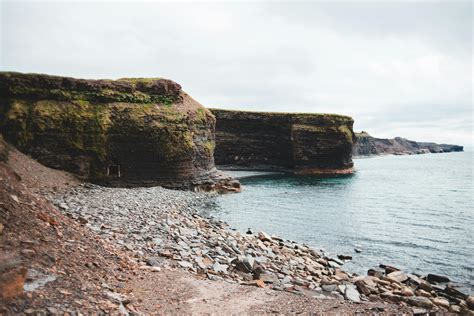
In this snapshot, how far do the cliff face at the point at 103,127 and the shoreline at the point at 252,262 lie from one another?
16.3 meters

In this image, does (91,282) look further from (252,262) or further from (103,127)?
(103,127)

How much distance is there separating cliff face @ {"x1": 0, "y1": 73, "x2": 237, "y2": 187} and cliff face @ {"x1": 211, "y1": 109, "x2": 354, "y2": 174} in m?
46.9

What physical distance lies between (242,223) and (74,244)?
1668 centimetres

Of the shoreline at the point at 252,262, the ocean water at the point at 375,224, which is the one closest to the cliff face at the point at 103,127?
the ocean water at the point at 375,224

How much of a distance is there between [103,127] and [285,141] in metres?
57.4

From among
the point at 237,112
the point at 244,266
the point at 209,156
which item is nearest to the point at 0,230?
the point at 244,266

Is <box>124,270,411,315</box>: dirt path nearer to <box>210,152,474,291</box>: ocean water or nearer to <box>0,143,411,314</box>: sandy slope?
<box>0,143,411,314</box>: sandy slope

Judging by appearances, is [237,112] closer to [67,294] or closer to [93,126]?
[93,126]

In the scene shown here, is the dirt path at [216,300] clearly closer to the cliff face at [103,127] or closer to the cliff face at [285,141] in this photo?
the cliff face at [103,127]

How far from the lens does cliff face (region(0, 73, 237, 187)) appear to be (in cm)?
3147

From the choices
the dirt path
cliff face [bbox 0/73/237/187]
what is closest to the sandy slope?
the dirt path

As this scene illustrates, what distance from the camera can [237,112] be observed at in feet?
276

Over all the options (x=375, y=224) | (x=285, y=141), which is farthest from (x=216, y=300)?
(x=285, y=141)

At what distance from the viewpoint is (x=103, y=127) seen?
3294cm
